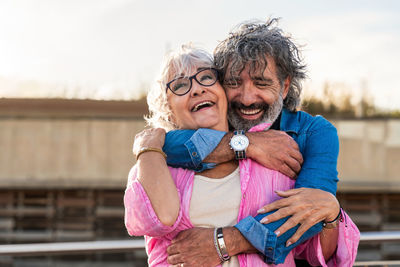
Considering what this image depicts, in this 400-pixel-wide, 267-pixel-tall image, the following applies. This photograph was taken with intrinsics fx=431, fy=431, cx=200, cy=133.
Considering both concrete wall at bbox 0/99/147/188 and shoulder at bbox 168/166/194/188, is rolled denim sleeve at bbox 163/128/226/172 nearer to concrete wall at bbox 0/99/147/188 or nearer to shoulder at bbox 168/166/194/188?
shoulder at bbox 168/166/194/188

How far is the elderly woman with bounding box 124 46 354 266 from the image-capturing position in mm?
Answer: 1615

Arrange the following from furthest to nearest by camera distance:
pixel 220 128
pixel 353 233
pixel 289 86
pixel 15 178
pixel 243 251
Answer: pixel 15 178 < pixel 289 86 < pixel 220 128 < pixel 353 233 < pixel 243 251

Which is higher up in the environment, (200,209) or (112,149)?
(200,209)

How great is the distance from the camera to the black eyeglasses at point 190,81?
1.96m

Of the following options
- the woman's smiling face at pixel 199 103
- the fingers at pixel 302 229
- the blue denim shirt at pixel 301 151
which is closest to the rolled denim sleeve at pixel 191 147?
the blue denim shirt at pixel 301 151

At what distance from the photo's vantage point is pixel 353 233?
1843 mm

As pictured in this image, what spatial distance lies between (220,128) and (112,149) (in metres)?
7.90

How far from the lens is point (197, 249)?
1.65 metres

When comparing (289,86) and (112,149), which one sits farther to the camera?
(112,149)

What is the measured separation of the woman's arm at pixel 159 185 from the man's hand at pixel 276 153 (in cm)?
36

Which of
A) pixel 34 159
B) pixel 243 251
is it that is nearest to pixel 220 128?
pixel 243 251

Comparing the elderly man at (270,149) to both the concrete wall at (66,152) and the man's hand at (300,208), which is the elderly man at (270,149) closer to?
the man's hand at (300,208)

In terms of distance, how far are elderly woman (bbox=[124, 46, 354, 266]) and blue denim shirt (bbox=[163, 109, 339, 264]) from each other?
62 millimetres

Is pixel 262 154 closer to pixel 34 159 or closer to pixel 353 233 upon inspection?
pixel 353 233
